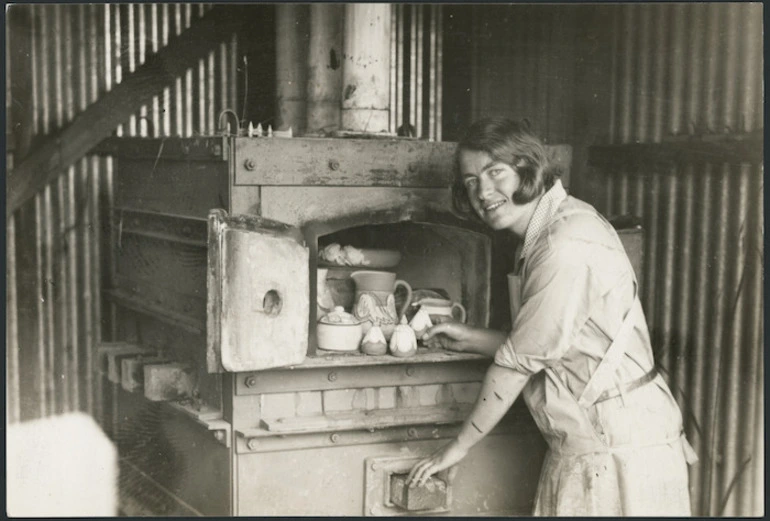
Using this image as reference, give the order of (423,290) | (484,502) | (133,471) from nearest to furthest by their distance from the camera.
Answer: (484,502) < (423,290) < (133,471)

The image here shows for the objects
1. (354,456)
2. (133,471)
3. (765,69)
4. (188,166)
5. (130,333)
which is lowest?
(133,471)

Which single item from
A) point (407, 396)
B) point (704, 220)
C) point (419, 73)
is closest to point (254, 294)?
point (407, 396)

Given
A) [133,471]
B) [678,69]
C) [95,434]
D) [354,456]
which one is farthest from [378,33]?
[95,434]

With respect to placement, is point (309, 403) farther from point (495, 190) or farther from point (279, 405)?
point (495, 190)

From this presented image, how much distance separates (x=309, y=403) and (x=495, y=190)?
42.7 inches

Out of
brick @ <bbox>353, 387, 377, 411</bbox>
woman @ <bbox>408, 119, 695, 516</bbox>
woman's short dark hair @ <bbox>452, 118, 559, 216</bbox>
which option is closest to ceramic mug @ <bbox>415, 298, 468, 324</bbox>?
brick @ <bbox>353, 387, 377, 411</bbox>

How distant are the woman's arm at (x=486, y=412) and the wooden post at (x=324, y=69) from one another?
1.47 meters

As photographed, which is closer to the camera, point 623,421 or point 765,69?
point 623,421

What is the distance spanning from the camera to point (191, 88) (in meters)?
6.14

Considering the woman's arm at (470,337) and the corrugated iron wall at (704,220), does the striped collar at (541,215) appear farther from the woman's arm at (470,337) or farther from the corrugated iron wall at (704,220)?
the corrugated iron wall at (704,220)

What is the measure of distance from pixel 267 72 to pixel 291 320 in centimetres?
256

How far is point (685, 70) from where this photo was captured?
447 cm

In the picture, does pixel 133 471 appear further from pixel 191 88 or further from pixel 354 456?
pixel 191 88

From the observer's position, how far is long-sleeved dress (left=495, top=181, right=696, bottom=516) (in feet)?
11.5
